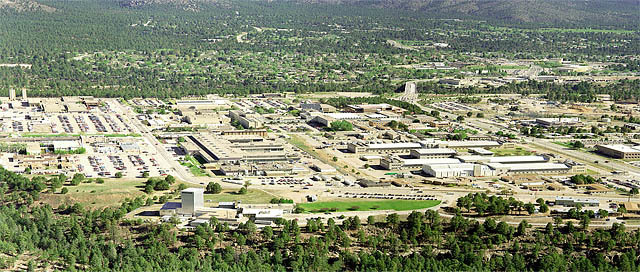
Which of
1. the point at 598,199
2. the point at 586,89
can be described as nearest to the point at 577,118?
the point at 586,89

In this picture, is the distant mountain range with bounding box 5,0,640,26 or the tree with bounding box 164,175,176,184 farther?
the distant mountain range with bounding box 5,0,640,26

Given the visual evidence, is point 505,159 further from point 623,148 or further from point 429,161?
point 623,148

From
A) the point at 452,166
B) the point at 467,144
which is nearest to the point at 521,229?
the point at 452,166

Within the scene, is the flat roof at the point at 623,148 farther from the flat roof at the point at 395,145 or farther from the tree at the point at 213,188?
the tree at the point at 213,188

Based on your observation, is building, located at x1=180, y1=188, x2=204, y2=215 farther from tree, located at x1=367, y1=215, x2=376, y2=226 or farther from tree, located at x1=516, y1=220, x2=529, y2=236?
tree, located at x1=516, y1=220, x2=529, y2=236

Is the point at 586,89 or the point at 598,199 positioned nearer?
the point at 598,199

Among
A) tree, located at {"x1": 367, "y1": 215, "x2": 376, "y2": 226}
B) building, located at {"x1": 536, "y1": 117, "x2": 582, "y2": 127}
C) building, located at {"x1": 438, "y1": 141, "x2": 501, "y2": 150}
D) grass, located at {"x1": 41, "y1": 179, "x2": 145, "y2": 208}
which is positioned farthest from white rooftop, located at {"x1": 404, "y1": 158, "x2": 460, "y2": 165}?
building, located at {"x1": 536, "y1": 117, "x2": 582, "y2": 127}

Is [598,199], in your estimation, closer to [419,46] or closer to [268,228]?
[268,228]
